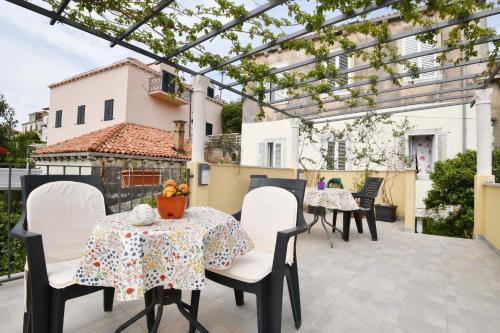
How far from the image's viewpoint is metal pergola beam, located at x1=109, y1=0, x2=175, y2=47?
2454mm

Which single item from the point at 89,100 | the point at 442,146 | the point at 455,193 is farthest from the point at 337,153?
the point at 89,100

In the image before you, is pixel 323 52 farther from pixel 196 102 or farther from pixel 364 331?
pixel 364 331

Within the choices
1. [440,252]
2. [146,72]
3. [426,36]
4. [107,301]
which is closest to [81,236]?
[107,301]

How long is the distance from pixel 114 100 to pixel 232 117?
732 centimetres

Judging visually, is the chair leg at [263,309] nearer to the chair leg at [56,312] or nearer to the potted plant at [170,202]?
the potted plant at [170,202]

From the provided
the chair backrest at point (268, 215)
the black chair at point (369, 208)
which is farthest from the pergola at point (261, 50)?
the black chair at point (369, 208)

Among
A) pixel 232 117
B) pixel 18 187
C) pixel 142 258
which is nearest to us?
pixel 142 258

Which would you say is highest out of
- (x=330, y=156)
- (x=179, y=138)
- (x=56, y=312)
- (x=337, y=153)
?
(x=179, y=138)

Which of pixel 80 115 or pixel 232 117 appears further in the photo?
pixel 232 117

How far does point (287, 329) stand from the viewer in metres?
1.90

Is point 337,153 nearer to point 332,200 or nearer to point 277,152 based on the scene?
point 277,152

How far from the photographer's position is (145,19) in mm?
2680

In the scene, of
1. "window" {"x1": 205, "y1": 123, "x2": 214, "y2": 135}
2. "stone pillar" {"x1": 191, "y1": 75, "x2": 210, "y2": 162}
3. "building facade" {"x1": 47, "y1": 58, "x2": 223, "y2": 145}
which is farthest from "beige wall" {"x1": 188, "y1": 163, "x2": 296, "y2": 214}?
"window" {"x1": 205, "y1": 123, "x2": 214, "y2": 135}

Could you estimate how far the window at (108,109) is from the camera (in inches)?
494
